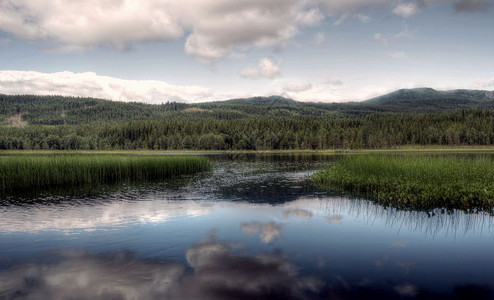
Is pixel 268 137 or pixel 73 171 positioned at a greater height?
pixel 73 171

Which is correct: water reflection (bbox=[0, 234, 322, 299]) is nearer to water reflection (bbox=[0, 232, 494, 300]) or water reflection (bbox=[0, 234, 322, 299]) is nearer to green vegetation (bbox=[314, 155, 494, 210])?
water reflection (bbox=[0, 232, 494, 300])

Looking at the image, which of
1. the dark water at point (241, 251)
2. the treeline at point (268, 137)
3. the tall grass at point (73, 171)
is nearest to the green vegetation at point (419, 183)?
the dark water at point (241, 251)

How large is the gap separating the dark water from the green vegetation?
245 centimetres

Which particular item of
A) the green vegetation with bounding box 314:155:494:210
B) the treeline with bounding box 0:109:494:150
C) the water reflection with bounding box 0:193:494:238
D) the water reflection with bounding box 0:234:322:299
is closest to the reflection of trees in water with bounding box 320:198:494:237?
the water reflection with bounding box 0:193:494:238

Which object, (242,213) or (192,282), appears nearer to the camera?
(192,282)

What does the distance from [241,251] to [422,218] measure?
11.6 meters

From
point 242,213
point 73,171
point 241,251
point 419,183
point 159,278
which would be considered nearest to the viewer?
point 159,278

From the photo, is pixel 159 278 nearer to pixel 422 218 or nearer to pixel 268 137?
pixel 422 218

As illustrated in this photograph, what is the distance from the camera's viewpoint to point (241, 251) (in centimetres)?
1395

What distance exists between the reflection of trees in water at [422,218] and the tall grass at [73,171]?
83.0ft

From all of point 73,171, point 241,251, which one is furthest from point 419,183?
point 73,171

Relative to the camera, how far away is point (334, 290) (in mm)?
10383

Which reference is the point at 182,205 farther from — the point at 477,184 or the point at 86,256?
the point at 477,184

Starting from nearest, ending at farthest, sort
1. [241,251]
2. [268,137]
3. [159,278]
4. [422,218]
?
[159,278] < [241,251] < [422,218] < [268,137]
